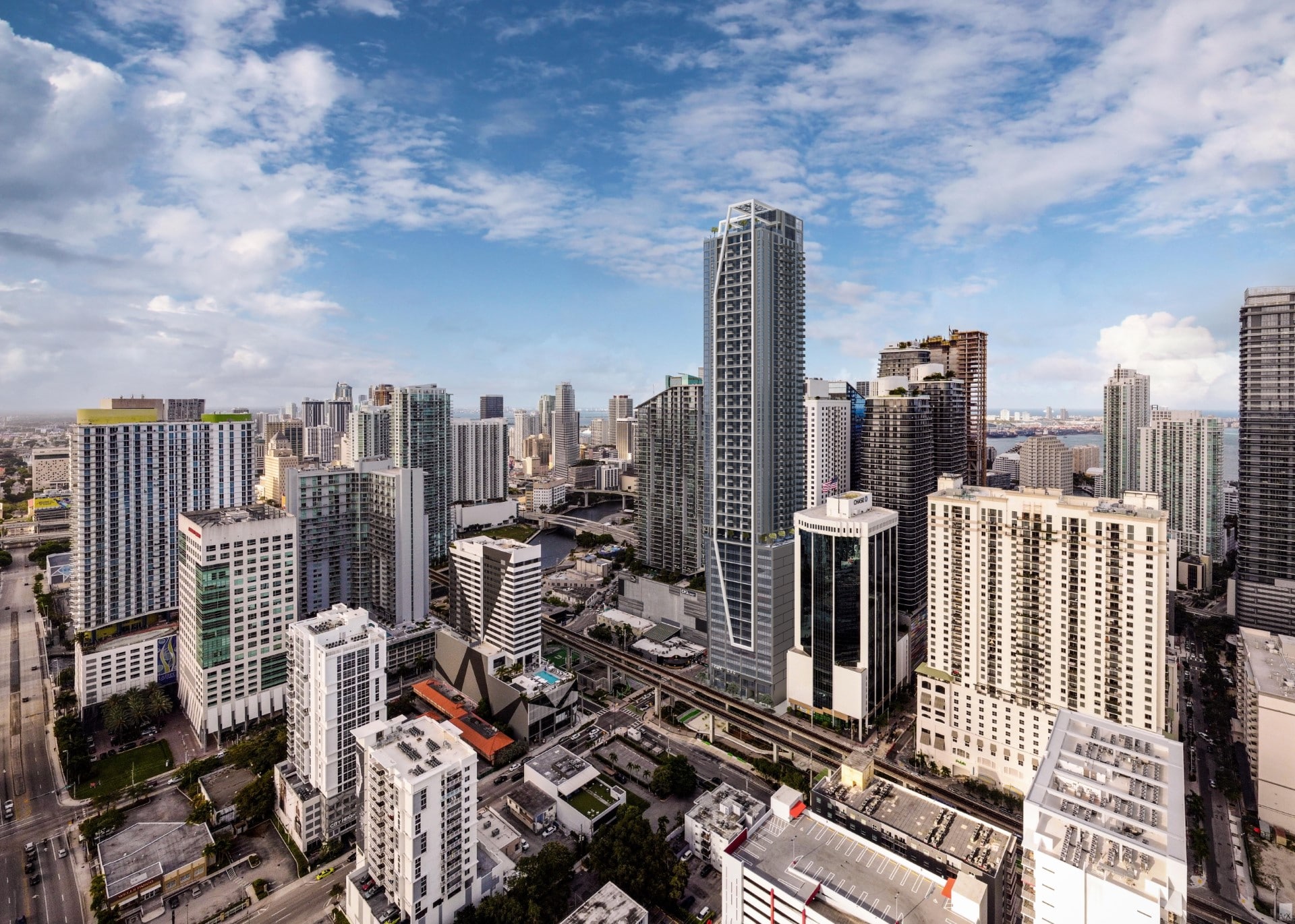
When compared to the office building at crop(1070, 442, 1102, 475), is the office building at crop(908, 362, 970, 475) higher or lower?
higher

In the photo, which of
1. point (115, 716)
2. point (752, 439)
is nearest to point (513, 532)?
point (115, 716)

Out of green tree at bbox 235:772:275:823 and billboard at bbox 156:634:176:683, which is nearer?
green tree at bbox 235:772:275:823

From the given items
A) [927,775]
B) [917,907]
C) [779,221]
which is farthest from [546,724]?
[779,221]

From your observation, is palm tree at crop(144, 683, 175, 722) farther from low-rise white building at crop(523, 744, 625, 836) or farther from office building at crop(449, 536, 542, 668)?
low-rise white building at crop(523, 744, 625, 836)

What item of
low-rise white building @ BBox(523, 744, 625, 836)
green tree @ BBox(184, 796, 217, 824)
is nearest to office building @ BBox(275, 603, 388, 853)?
green tree @ BBox(184, 796, 217, 824)

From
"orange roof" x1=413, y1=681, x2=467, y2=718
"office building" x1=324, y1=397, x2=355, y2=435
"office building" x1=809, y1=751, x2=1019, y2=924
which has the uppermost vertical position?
"office building" x1=324, y1=397, x2=355, y2=435

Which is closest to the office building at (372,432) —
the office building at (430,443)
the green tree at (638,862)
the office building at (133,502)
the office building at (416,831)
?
the office building at (430,443)

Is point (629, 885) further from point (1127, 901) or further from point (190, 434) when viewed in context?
point (190, 434)

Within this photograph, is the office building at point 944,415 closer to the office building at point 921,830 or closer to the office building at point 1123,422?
the office building at point 921,830
